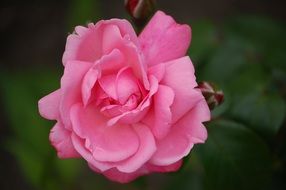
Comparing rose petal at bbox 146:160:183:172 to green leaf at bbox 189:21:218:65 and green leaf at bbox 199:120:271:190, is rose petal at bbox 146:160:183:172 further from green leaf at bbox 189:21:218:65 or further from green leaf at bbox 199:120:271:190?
green leaf at bbox 189:21:218:65

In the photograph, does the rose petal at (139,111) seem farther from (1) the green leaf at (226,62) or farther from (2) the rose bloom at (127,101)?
(1) the green leaf at (226,62)

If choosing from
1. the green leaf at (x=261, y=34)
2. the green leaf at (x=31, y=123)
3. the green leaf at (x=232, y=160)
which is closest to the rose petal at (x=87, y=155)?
the green leaf at (x=232, y=160)

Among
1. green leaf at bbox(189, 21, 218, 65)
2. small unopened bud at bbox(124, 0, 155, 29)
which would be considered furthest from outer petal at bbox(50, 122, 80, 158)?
green leaf at bbox(189, 21, 218, 65)

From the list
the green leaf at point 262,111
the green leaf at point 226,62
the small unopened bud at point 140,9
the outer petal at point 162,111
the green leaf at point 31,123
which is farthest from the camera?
the green leaf at point 31,123

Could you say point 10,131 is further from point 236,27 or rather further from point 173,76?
point 173,76

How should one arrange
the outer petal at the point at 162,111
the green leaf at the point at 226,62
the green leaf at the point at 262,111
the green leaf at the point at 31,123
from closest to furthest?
1. the outer petal at the point at 162,111
2. the green leaf at the point at 262,111
3. the green leaf at the point at 226,62
4. the green leaf at the point at 31,123

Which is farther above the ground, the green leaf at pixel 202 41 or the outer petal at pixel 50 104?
the outer petal at pixel 50 104

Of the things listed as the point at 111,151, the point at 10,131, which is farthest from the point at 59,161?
the point at 111,151

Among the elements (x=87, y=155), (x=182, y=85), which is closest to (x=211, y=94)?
(x=182, y=85)
